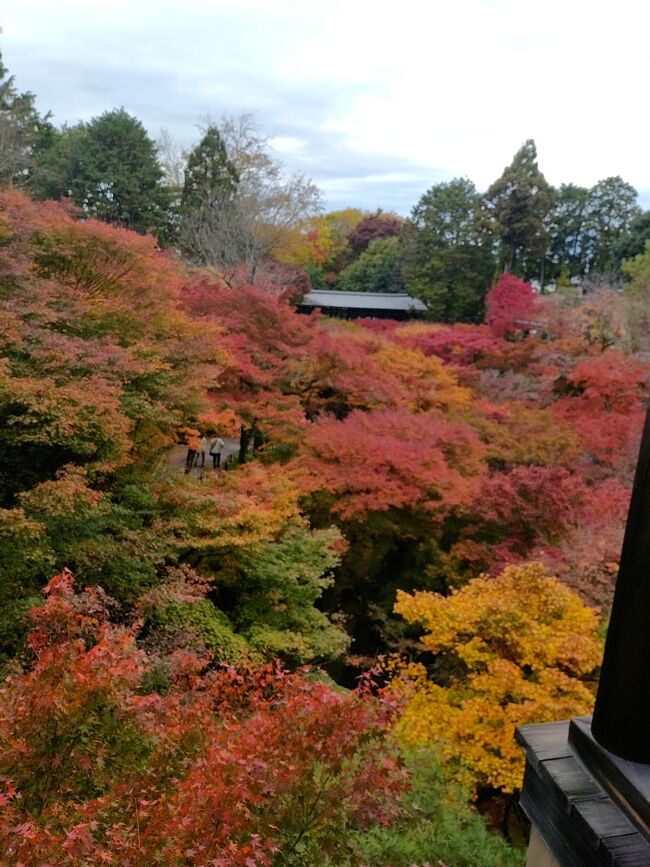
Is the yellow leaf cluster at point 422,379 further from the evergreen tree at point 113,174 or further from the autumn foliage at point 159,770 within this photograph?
the evergreen tree at point 113,174

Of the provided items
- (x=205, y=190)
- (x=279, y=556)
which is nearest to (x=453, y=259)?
(x=205, y=190)

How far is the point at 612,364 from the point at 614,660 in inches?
607

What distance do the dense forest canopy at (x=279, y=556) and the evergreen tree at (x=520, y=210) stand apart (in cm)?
727

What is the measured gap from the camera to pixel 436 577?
36.2 feet

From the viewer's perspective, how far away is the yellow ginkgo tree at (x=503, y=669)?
607 centimetres

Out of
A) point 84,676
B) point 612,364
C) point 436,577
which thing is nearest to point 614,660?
point 84,676

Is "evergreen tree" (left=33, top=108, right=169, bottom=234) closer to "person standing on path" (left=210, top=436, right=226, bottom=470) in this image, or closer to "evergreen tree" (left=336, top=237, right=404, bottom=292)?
"evergreen tree" (left=336, top=237, right=404, bottom=292)

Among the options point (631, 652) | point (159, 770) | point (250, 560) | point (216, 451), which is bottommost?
point (250, 560)

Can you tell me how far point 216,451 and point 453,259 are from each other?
16.5 m

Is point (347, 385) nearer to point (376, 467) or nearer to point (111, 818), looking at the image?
point (376, 467)

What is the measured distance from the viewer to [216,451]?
1417cm

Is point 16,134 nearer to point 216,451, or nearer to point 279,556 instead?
point 216,451

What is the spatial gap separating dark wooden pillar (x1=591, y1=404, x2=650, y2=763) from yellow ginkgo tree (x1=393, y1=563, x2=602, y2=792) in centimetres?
512

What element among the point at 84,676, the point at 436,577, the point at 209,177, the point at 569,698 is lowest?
the point at 436,577
